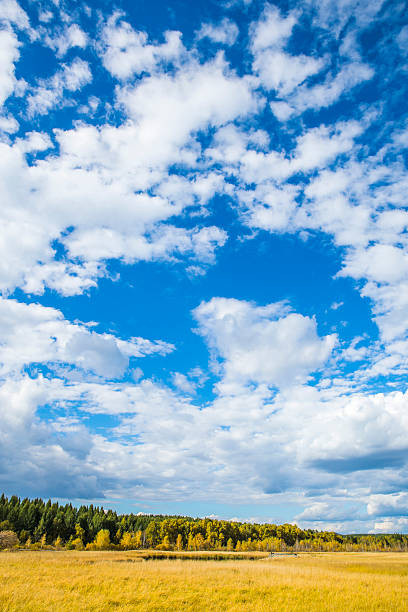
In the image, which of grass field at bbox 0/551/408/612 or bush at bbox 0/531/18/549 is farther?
bush at bbox 0/531/18/549

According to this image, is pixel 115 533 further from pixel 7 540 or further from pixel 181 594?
pixel 181 594

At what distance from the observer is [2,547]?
60.7 metres

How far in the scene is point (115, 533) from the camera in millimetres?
117500

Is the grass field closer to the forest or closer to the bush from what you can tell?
the bush

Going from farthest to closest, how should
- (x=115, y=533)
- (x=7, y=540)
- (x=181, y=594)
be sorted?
(x=115, y=533), (x=7, y=540), (x=181, y=594)

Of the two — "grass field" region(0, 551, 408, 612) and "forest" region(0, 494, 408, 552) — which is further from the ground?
"grass field" region(0, 551, 408, 612)

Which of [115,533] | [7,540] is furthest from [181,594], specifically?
[115,533]

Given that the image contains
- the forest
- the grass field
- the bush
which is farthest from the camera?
the forest

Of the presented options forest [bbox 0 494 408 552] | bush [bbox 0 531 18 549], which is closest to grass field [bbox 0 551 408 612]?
bush [bbox 0 531 18 549]

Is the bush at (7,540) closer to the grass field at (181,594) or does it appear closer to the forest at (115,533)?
the forest at (115,533)

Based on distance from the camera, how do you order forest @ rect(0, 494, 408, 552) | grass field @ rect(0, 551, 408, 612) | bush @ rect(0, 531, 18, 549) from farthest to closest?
1. forest @ rect(0, 494, 408, 552)
2. bush @ rect(0, 531, 18, 549)
3. grass field @ rect(0, 551, 408, 612)

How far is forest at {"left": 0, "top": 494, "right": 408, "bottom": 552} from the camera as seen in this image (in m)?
88.6

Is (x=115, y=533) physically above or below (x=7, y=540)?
below

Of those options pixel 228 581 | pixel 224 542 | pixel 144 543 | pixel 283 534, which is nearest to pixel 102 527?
pixel 144 543
